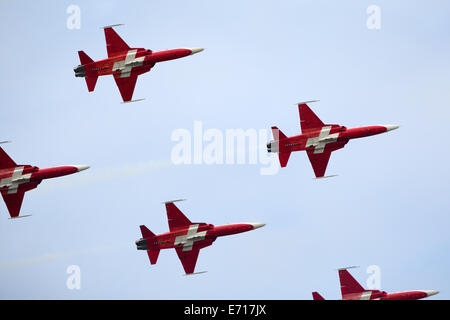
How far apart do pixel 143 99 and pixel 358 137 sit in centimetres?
1782

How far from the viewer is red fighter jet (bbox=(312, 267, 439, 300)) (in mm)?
97250

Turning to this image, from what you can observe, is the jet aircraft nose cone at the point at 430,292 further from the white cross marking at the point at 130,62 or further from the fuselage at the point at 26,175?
the white cross marking at the point at 130,62

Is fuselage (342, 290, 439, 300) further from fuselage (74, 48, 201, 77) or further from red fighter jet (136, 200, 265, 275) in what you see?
fuselage (74, 48, 201, 77)

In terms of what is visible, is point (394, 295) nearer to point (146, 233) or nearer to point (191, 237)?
point (191, 237)

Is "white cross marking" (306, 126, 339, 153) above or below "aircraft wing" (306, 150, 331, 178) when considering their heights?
above

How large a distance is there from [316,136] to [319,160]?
226 centimetres

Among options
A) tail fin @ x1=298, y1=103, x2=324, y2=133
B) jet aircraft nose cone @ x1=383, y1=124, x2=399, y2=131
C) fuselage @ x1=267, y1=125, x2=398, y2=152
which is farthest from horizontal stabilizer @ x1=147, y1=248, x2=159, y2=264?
jet aircraft nose cone @ x1=383, y1=124, x2=399, y2=131

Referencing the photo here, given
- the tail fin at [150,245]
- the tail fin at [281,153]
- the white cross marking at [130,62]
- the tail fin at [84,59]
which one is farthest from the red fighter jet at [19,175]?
the tail fin at [281,153]

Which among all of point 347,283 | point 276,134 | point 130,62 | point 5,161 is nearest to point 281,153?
point 276,134

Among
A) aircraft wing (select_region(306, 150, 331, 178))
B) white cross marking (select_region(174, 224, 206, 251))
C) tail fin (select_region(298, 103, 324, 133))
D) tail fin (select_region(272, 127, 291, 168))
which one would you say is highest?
tail fin (select_region(298, 103, 324, 133))

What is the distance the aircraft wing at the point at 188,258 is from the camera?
9694 centimetres
